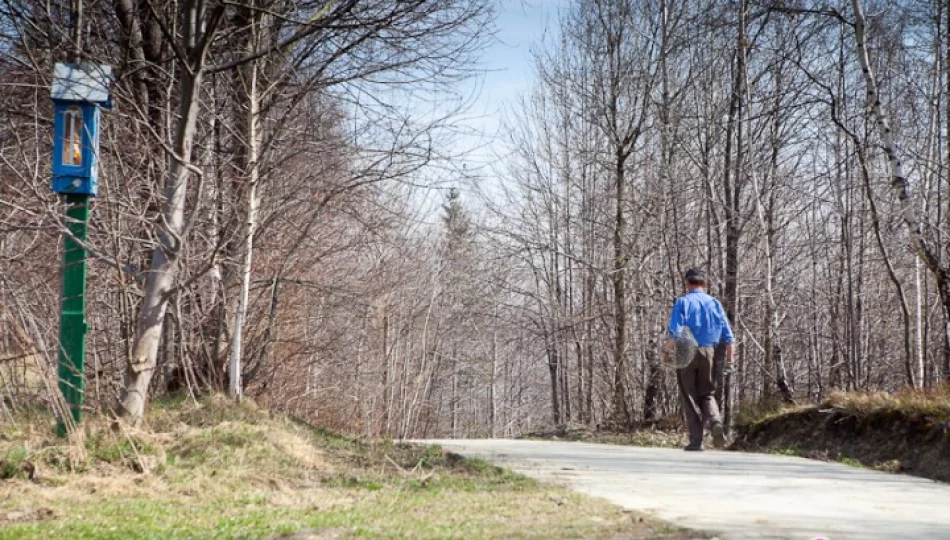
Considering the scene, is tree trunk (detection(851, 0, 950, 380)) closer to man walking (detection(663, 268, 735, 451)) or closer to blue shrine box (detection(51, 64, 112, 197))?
man walking (detection(663, 268, 735, 451))

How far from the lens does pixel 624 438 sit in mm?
14984

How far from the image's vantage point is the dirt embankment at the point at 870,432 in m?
8.53

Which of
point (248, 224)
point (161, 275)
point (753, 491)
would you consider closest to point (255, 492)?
point (161, 275)

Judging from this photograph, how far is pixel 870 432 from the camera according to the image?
988cm

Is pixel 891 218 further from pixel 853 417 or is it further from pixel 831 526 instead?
pixel 831 526

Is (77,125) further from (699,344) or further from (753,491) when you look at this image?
(699,344)

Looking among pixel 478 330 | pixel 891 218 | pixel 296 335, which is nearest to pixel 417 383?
pixel 296 335

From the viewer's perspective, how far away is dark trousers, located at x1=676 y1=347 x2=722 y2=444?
33.9 feet

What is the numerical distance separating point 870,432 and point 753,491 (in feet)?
12.6

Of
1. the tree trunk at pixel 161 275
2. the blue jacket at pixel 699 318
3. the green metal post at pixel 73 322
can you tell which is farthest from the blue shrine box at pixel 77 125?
the blue jacket at pixel 699 318

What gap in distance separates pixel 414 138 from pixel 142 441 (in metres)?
5.32

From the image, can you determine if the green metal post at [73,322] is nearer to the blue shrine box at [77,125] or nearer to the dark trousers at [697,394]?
the blue shrine box at [77,125]

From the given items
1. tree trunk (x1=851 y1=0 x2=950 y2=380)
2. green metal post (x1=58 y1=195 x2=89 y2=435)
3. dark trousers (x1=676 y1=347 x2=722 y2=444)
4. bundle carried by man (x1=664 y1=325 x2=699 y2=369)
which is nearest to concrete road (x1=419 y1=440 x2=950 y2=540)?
dark trousers (x1=676 y1=347 x2=722 y2=444)

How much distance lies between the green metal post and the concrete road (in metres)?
3.89
